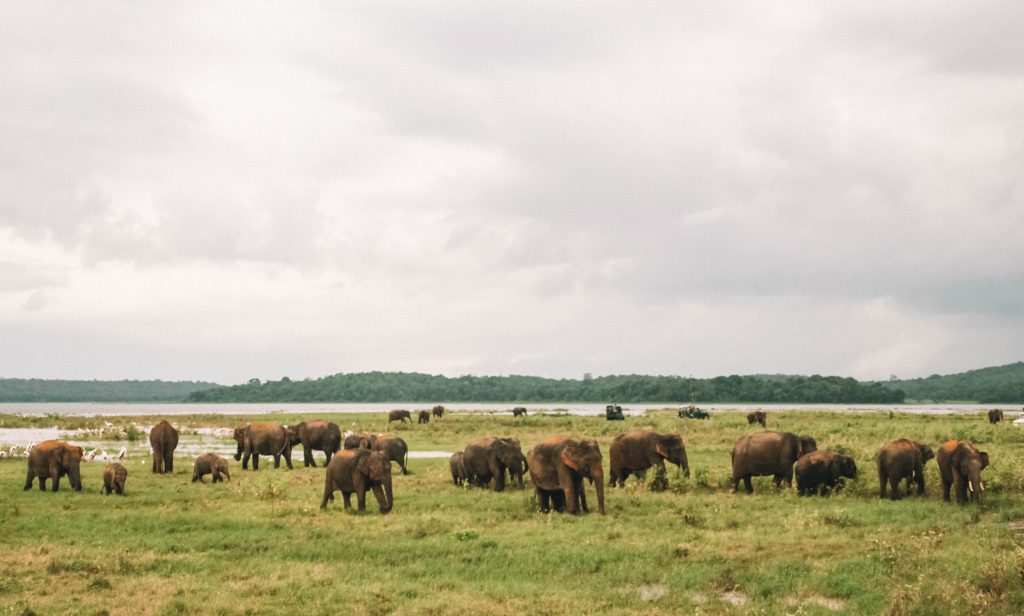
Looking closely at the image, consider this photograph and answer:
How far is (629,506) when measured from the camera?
888 inches

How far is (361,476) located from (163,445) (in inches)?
560

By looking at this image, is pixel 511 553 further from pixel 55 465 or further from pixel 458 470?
pixel 55 465

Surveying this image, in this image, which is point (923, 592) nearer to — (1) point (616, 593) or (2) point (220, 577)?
(1) point (616, 593)

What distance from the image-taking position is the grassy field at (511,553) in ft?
42.9

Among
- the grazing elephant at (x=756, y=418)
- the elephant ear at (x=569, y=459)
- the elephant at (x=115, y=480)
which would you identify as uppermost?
the elephant ear at (x=569, y=459)

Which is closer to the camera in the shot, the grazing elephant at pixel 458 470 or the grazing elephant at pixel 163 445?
the grazing elephant at pixel 458 470

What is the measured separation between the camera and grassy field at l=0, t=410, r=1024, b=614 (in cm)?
1307

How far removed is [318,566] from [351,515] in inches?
230

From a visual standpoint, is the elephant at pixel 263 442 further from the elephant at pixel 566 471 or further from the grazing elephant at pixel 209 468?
the elephant at pixel 566 471

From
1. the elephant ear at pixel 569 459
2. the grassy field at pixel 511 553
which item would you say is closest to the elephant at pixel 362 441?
the grassy field at pixel 511 553

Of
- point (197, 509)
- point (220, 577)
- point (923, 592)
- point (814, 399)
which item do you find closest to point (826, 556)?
point (923, 592)

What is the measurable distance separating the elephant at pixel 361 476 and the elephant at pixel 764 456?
11.2 meters

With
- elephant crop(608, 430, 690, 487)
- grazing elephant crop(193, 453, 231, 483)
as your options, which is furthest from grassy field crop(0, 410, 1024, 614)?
grazing elephant crop(193, 453, 231, 483)

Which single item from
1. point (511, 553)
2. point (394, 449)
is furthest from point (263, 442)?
point (511, 553)
